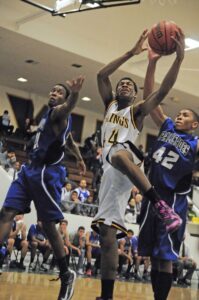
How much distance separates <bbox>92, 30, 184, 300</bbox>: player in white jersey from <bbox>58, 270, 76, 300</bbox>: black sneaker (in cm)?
31

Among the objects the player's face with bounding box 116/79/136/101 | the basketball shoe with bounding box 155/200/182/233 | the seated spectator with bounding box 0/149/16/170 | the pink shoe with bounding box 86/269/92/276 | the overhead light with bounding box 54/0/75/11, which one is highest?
the overhead light with bounding box 54/0/75/11

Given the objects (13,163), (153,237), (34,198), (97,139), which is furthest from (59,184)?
(97,139)

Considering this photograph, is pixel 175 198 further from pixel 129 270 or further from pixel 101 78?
pixel 129 270

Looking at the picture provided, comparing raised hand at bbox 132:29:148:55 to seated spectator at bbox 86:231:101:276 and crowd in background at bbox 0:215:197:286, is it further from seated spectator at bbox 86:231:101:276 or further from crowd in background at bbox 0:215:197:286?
seated spectator at bbox 86:231:101:276

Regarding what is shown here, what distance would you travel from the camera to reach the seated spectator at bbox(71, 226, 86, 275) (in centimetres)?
997

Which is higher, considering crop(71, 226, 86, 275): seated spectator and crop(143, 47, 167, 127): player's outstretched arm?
crop(143, 47, 167, 127): player's outstretched arm

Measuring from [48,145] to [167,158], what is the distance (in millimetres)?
947

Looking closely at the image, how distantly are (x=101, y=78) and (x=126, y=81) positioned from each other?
233mm

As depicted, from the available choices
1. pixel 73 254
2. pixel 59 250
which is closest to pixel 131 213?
pixel 73 254

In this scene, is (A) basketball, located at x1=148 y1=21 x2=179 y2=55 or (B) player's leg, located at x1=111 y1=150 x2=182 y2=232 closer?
(B) player's leg, located at x1=111 y1=150 x2=182 y2=232

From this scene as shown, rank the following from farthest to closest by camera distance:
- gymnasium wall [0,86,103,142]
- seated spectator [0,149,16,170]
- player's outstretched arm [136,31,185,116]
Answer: gymnasium wall [0,86,103,142], seated spectator [0,149,16,170], player's outstretched arm [136,31,185,116]

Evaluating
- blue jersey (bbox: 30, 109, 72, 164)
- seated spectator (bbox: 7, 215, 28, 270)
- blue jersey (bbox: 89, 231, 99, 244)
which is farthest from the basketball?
blue jersey (bbox: 89, 231, 99, 244)

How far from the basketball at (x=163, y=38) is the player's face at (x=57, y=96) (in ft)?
2.73

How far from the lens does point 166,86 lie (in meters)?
3.69
